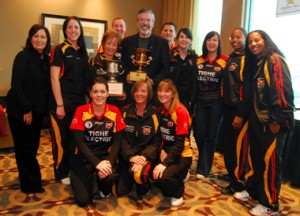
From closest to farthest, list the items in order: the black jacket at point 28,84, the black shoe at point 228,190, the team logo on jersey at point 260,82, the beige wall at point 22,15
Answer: the team logo on jersey at point 260,82
the black jacket at point 28,84
the black shoe at point 228,190
the beige wall at point 22,15

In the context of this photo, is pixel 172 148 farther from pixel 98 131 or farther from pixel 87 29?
pixel 87 29

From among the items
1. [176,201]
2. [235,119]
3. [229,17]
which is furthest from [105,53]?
[229,17]

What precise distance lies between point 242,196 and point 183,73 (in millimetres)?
1401

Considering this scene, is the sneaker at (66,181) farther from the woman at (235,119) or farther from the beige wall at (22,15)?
the beige wall at (22,15)

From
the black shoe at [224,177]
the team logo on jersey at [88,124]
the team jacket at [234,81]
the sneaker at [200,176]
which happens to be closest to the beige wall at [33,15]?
the team jacket at [234,81]

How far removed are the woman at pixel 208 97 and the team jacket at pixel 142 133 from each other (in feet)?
2.02

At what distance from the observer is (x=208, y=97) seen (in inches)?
125

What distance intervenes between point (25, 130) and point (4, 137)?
1.62 m

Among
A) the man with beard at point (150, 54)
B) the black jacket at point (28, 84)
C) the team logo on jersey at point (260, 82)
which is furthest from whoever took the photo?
the man with beard at point (150, 54)

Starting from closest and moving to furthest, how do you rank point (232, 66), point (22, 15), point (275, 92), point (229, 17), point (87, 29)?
point (275, 92), point (232, 66), point (229, 17), point (22, 15), point (87, 29)

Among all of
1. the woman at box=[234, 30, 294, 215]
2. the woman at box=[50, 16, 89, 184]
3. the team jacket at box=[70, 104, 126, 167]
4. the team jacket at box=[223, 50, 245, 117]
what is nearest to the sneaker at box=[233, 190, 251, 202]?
the woman at box=[234, 30, 294, 215]

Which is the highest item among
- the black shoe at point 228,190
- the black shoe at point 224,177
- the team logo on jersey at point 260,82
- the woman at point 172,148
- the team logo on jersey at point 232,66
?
the team logo on jersey at point 232,66

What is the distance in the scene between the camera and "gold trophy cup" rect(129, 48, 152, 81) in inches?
115

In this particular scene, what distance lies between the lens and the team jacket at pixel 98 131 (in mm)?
2596
